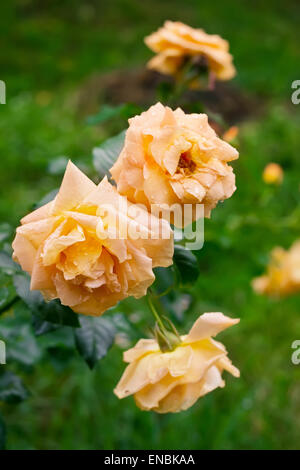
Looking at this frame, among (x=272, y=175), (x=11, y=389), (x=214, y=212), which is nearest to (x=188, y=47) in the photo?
(x=272, y=175)

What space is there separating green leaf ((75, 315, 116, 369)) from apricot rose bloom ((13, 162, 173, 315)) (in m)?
0.22

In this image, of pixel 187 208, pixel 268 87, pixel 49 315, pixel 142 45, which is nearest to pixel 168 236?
pixel 187 208

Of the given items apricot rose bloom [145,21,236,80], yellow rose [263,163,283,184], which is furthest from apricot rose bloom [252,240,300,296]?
apricot rose bloom [145,21,236,80]

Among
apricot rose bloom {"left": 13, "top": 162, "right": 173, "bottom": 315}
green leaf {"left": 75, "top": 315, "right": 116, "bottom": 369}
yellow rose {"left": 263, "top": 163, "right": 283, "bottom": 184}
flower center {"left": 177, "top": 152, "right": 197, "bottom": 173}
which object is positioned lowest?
yellow rose {"left": 263, "top": 163, "right": 283, "bottom": 184}

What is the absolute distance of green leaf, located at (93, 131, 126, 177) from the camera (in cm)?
66

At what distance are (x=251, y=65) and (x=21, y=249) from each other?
4013 mm

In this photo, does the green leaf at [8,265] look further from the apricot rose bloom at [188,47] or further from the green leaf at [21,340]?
the apricot rose bloom at [188,47]

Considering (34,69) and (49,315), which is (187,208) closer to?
(49,315)

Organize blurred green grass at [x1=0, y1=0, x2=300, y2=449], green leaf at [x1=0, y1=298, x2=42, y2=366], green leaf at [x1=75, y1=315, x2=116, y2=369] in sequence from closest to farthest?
green leaf at [x1=75, y1=315, x2=116, y2=369], green leaf at [x1=0, y1=298, x2=42, y2=366], blurred green grass at [x1=0, y1=0, x2=300, y2=449]

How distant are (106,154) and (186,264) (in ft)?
0.53

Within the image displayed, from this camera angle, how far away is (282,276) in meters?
1.44

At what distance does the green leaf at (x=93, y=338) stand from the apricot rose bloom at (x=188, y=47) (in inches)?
20.0

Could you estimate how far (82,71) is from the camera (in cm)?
412

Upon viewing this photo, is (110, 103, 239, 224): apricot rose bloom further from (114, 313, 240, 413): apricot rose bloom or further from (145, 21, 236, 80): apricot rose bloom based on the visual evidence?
(145, 21, 236, 80): apricot rose bloom
